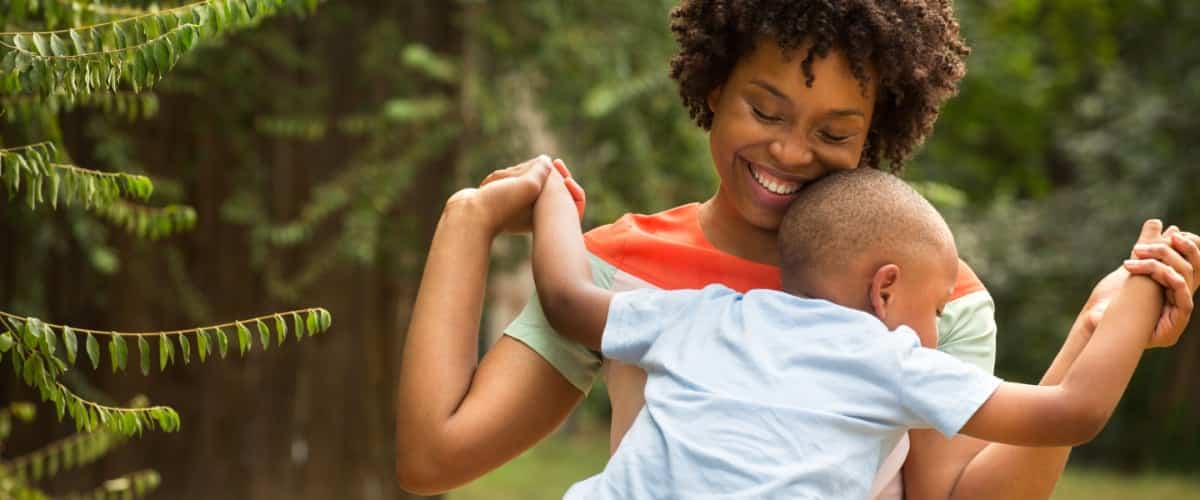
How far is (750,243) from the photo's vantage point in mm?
2342

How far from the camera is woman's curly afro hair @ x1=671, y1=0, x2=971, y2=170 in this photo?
2.19 m

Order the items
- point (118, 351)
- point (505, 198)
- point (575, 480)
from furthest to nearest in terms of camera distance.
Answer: point (575, 480) → point (505, 198) → point (118, 351)

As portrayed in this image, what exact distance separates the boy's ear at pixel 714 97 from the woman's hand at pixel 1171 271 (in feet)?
2.23

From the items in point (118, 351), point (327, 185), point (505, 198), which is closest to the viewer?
point (118, 351)

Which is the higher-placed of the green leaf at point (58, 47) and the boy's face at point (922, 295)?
the green leaf at point (58, 47)

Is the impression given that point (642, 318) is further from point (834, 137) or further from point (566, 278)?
point (834, 137)

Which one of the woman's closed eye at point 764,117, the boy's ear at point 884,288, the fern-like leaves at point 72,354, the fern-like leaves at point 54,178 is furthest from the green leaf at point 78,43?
the boy's ear at point 884,288

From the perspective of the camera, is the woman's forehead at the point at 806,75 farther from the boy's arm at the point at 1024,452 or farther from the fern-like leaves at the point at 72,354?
the fern-like leaves at the point at 72,354

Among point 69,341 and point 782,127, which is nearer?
point 69,341

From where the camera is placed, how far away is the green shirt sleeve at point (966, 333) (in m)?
2.21

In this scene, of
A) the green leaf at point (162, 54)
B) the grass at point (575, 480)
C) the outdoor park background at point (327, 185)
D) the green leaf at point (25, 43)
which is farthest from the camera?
the grass at point (575, 480)

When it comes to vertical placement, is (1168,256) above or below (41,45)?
below

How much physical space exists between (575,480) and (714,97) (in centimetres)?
869

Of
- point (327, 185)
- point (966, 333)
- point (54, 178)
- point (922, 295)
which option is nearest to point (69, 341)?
point (54, 178)
